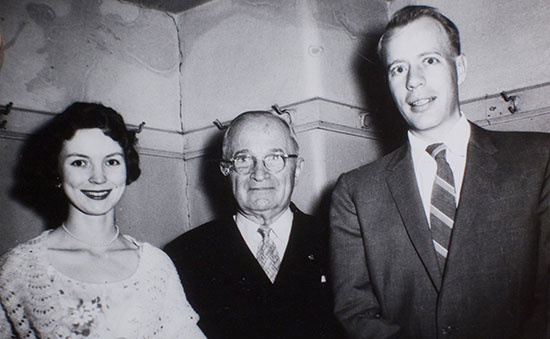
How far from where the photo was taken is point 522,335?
150 centimetres

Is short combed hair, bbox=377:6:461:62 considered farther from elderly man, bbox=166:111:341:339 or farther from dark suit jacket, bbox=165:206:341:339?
dark suit jacket, bbox=165:206:341:339

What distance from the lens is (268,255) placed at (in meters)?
2.16

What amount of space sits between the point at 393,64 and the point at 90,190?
4.39ft

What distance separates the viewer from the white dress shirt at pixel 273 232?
2205 mm

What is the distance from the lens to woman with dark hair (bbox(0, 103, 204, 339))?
1669 millimetres

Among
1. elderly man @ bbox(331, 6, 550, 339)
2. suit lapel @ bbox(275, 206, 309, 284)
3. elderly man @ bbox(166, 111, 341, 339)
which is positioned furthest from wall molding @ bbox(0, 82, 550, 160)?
elderly man @ bbox(331, 6, 550, 339)

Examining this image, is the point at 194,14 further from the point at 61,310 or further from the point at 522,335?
the point at 522,335

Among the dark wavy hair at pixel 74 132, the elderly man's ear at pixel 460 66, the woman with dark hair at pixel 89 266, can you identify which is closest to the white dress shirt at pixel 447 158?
the elderly man's ear at pixel 460 66

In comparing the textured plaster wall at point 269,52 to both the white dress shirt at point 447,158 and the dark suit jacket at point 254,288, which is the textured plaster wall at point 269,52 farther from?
the white dress shirt at point 447,158

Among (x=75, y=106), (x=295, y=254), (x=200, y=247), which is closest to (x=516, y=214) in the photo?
(x=295, y=254)

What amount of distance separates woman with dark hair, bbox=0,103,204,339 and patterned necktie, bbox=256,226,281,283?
388 millimetres

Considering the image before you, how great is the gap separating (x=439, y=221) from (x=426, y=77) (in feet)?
1.82

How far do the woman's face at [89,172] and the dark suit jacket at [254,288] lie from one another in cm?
55

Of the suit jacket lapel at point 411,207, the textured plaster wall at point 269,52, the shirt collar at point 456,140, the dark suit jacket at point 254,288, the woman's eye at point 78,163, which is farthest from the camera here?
the textured plaster wall at point 269,52
